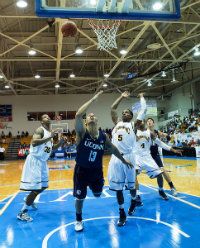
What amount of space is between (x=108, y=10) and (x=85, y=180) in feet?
9.95

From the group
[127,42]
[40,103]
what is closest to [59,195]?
[127,42]

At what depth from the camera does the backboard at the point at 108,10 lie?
208 inches

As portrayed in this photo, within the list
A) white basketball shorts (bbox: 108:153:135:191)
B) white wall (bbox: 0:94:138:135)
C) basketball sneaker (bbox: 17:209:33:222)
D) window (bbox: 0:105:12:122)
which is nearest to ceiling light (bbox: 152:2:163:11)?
white basketball shorts (bbox: 108:153:135:191)

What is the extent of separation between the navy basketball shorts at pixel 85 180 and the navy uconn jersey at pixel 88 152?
0.30ft

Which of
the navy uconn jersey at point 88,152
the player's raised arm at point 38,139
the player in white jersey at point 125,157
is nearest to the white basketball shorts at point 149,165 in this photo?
A: the player in white jersey at point 125,157

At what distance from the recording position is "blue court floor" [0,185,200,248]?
4250 millimetres

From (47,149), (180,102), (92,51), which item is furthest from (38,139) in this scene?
(180,102)

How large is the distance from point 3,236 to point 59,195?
11.3 feet

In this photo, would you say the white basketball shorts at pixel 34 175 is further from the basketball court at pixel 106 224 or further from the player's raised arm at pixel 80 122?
the player's raised arm at pixel 80 122

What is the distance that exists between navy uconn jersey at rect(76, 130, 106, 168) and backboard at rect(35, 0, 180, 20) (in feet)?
7.16

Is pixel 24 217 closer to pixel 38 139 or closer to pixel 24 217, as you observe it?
pixel 24 217

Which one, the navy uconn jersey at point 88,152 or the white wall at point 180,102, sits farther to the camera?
the white wall at point 180,102

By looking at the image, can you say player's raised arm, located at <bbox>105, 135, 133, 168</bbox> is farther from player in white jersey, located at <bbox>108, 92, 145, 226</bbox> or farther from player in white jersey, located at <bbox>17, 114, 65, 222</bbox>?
player in white jersey, located at <bbox>17, 114, 65, 222</bbox>

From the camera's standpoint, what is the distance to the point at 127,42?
20.9 m
